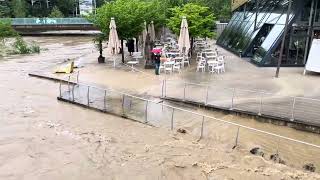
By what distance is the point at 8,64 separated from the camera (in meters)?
28.5

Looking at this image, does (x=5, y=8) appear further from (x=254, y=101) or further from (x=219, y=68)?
(x=254, y=101)

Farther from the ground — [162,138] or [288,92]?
[288,92]

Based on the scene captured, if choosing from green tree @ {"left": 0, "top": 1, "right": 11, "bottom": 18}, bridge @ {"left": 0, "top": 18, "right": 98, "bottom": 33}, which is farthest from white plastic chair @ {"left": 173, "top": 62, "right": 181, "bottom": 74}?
green tree @ {"left": 0, "top": 1, "right": 11, "bottom": 18}

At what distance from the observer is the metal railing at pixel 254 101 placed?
12.8 metres

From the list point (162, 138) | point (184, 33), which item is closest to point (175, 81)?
point (184, 33)

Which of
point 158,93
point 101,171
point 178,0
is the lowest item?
point 101,171

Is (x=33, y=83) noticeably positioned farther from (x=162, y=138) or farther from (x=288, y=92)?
(x=288, y=92)

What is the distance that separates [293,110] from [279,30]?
10.2m

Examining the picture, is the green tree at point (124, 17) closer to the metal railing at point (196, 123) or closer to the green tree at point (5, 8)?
the metal railing at point (196, 123)

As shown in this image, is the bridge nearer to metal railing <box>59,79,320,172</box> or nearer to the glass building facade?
the glass building facade

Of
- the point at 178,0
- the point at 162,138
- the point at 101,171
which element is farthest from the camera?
the point at 178,0

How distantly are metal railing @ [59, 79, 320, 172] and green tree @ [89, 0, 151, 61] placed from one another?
671 cm

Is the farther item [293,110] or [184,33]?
[184,33]

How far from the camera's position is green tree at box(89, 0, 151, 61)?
23.1 metres
